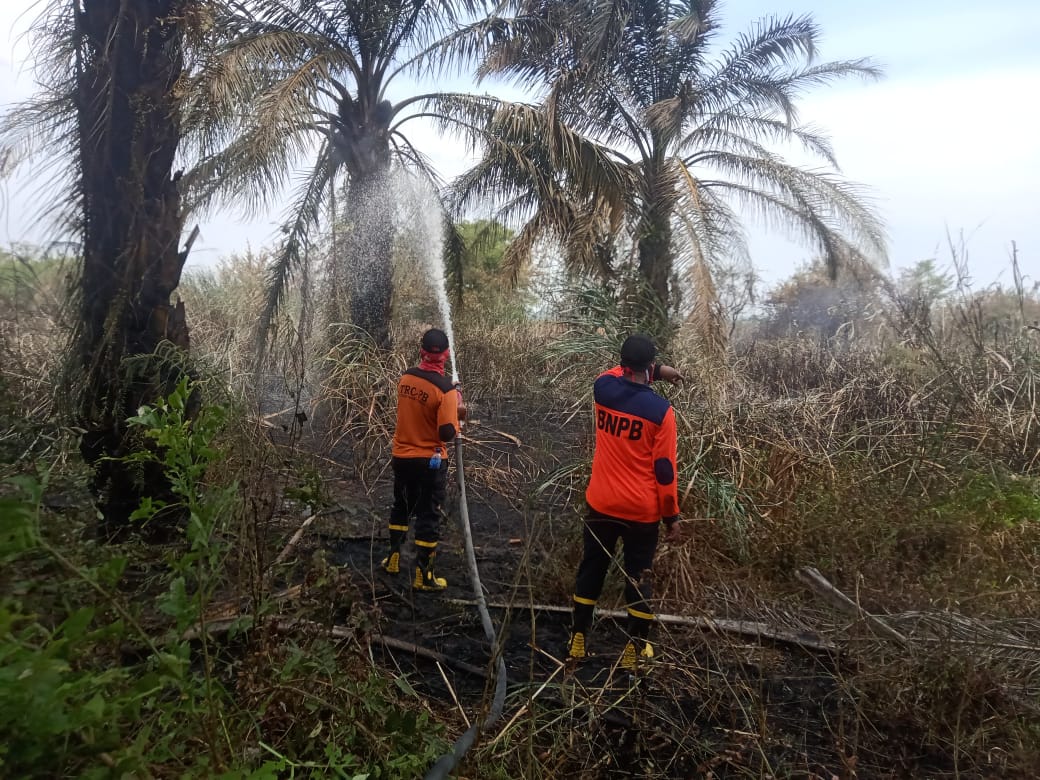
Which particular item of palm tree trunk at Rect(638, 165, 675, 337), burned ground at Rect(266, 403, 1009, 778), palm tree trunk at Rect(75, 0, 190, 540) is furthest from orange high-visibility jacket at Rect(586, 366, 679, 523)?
palm tree trunk at Rect(638, 165, 675, 337)

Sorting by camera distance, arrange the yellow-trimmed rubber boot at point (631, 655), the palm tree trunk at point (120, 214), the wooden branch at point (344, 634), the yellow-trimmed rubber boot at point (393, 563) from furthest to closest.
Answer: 1. the yellow-trimmed rubber boot at point (393, 563)
2. the palm tree trunk at point (120, 214)
3. the yellow-trimmed rubber boot at point (631, 655)
4. the wooden branch at point (344, 634)

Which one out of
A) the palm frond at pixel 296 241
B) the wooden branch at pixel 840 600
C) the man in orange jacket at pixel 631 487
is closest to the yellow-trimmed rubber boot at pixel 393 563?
the man in orange jacket at pixel 631 487

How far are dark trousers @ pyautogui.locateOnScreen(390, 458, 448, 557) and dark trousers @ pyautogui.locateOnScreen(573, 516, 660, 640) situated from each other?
3.84ft

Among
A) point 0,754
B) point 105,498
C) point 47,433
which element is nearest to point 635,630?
point 0,754

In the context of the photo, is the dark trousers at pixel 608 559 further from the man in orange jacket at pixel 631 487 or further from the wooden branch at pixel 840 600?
the wooden branch at pixel 840 600

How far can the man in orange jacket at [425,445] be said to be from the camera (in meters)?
4.52

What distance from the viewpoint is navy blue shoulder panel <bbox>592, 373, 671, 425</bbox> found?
359 centimetres

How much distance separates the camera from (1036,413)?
6.17 m

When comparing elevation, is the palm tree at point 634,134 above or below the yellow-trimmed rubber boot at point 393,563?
above

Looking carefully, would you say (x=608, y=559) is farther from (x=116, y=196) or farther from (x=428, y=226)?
(x=428, y=226)

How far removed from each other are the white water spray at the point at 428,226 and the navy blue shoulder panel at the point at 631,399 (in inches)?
213

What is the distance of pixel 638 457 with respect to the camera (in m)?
3.63

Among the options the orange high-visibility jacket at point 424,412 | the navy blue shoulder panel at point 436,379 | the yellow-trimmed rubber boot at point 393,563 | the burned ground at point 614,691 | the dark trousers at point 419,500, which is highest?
the navy blue shoulder panel at point 436,379

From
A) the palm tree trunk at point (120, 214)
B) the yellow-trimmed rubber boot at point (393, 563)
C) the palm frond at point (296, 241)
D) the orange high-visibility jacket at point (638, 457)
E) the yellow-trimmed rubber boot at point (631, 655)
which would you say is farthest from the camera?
the palm frond at point (296, 241)
